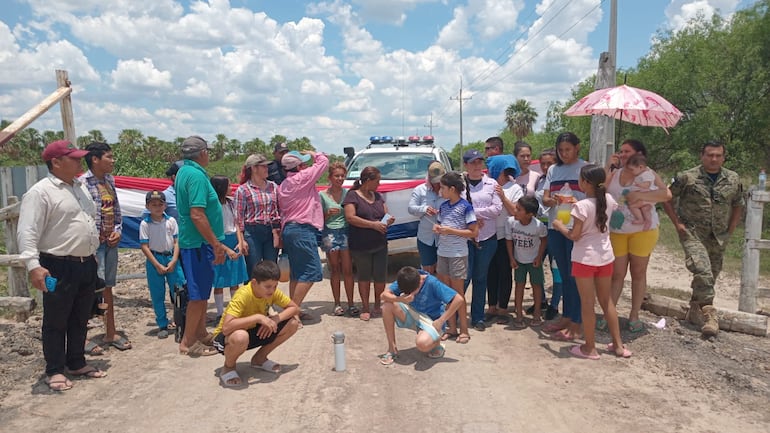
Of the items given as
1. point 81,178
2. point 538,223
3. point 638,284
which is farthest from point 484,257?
point 81,178

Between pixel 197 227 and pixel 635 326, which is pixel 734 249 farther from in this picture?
pixel 197 227

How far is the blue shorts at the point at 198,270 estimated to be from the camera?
15.7 feet

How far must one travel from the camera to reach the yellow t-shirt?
4309mm

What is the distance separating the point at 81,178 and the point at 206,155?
1270 mm

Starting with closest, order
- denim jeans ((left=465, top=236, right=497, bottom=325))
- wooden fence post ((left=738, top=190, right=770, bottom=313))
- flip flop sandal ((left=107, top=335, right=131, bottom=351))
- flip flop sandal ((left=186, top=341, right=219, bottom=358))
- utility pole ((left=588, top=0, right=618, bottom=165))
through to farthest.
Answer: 1. flip flop sandal ((left=186, top=341, right=219, bottom=358))
2. flip flop sandal ((left=107, top=335, right=131, bottom=351))
3. denim jeans ((left=465, top=236, right=497, bottom=325))
4. wooden fence post ((left=738, top=190, right=770, bottom=313))
5. utility pole ((left=588, top=0, right=618, bottom=165))

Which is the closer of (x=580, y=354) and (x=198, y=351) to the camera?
(x=580, y=354)

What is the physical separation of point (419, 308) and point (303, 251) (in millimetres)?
1587

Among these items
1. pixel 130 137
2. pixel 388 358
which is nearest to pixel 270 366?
pixel 388 358

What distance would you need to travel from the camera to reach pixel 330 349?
5137 millimetres

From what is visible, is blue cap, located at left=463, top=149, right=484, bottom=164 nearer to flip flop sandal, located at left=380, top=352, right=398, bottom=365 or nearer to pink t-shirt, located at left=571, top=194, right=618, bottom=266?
pink t-shirt, located at left=571, top=194, right=618, bottom=266

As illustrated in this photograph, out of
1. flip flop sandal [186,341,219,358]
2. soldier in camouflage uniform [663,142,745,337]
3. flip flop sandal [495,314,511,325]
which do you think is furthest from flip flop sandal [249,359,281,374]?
soldier in camouflage uniform [663,142,745,337]

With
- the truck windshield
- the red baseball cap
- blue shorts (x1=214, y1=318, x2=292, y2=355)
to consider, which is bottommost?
blue shorts (x1=214, y1=318, x2=292, y2=355)

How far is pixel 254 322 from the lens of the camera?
4.25 metres

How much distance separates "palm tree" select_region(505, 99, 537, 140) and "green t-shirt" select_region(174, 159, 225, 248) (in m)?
57.6
